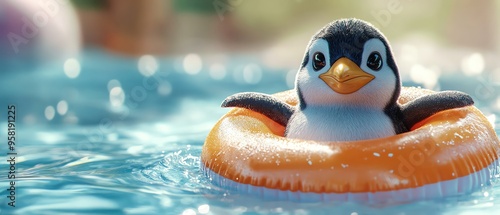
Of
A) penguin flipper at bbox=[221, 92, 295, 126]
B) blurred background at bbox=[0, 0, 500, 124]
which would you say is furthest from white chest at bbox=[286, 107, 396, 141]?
blurred background at bbox=[0, 0, 500, 124]

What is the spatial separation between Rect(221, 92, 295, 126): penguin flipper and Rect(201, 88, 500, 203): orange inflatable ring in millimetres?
309

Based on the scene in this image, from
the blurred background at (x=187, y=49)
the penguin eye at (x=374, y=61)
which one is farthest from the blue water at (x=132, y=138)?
the penguin eye at (x=374, y=61)

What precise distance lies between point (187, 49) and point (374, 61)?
7.01 meters

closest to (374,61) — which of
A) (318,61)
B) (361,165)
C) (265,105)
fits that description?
(318,61)

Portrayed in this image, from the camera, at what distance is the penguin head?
3.21 metres

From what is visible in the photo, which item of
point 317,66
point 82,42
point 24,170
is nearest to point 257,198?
point 317,66

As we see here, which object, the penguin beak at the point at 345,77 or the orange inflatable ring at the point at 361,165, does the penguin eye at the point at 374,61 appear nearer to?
the penguin beak at the point at 345,77

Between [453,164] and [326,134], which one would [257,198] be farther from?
[453,164]

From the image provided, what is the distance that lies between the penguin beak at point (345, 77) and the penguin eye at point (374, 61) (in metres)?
0.06

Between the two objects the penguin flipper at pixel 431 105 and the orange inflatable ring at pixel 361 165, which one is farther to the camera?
the penguin flipper at pixel 431 105

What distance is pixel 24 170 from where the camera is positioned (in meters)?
4.08

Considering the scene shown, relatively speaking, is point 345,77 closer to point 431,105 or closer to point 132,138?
point 431,105

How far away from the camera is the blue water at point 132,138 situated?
122 inches

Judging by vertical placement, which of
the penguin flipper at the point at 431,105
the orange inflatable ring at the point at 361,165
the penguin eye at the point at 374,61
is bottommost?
the orange inflatable ring at the point at 361,165
